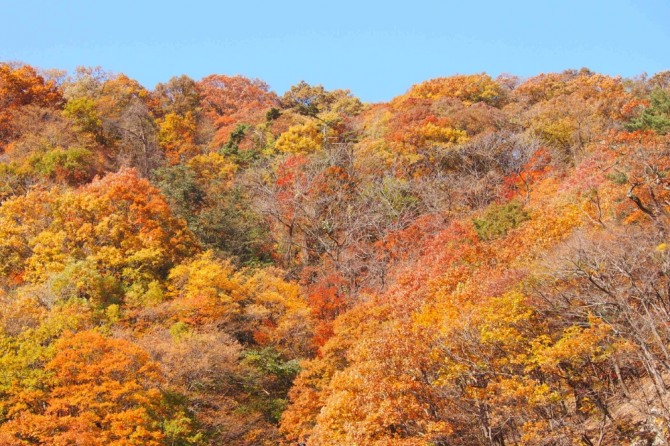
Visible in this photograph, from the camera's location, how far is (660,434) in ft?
41.4

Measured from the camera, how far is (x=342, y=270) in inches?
1287

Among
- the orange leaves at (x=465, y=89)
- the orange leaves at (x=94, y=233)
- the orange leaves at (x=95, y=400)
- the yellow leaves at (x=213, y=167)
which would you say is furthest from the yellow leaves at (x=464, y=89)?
the orange leaves at (x=95, y=400)

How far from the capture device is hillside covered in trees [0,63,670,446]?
48.0 ft

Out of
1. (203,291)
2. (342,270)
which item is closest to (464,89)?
(342,270)

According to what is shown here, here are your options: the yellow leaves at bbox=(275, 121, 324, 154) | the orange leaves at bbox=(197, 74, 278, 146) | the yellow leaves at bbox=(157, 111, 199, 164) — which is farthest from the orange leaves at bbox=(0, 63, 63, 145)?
the yellow leaves at bbox=(275, 121, 324, 154)

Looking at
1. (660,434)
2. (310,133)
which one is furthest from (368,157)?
(660,434)

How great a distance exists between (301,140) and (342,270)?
15.3 metres

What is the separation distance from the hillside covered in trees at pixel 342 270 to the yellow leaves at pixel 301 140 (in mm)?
182

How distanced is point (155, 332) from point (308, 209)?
623 inches

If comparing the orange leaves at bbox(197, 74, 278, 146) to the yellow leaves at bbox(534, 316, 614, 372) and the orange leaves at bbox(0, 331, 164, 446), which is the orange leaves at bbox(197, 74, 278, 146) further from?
the yellow leaves at bbox(534, 316, 614, 372)

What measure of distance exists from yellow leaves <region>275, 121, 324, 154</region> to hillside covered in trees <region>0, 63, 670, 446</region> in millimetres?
182

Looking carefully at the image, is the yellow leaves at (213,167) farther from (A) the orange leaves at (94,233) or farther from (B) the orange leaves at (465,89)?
(B) the orange leaves at (465,89)

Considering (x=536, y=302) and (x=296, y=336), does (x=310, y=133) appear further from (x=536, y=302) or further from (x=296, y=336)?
(x=536, y=302)

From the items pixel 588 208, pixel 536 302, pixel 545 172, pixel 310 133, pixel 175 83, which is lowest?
pixel 536 302
